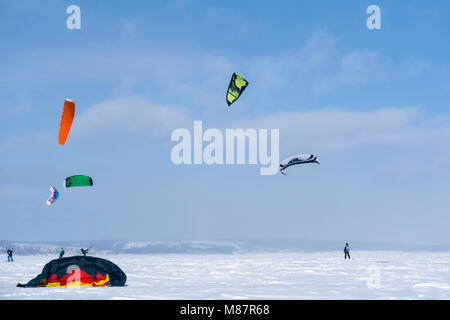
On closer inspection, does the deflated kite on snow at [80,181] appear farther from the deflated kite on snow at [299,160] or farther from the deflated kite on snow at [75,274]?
the deflated kite on snow at [299,160]

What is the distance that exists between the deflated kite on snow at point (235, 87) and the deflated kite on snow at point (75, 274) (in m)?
12.4

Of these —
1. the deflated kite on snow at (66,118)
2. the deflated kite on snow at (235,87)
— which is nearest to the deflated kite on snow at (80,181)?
the deflated kite on snow at (66,118)

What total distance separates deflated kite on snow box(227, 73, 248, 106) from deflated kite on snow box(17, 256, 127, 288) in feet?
40.7

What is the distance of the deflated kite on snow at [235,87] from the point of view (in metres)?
26.6

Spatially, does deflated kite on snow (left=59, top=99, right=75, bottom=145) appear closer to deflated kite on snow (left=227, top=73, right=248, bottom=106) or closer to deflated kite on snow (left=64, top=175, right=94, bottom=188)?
deflated kite on snow (left=64, top=175, right=94, bottom=188)

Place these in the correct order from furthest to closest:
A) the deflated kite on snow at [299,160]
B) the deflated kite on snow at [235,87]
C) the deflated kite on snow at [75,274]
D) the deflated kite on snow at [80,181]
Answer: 1. the deflated kite on snow at [299,160]
2. the deflated kite on snow at [235,87]
3. the deflated kite on snow at [80,181]
4. the deflated kite on snow at [75,274]

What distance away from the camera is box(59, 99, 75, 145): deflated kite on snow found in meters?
21.5

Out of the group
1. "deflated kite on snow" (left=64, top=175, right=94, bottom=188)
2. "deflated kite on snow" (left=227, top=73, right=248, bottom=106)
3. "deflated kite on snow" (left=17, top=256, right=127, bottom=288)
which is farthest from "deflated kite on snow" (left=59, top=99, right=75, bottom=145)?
"deflated kite on snow" (left=227, top=73, right=248, bottom=106)

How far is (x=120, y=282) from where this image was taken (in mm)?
16781

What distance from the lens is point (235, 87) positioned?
2691 cm

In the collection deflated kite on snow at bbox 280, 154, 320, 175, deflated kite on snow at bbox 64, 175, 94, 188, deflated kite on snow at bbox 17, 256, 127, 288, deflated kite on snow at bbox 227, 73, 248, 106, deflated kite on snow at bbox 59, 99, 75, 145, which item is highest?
deflated kite on snow at bbox 227, 73, 248, 106

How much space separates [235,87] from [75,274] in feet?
45.4
